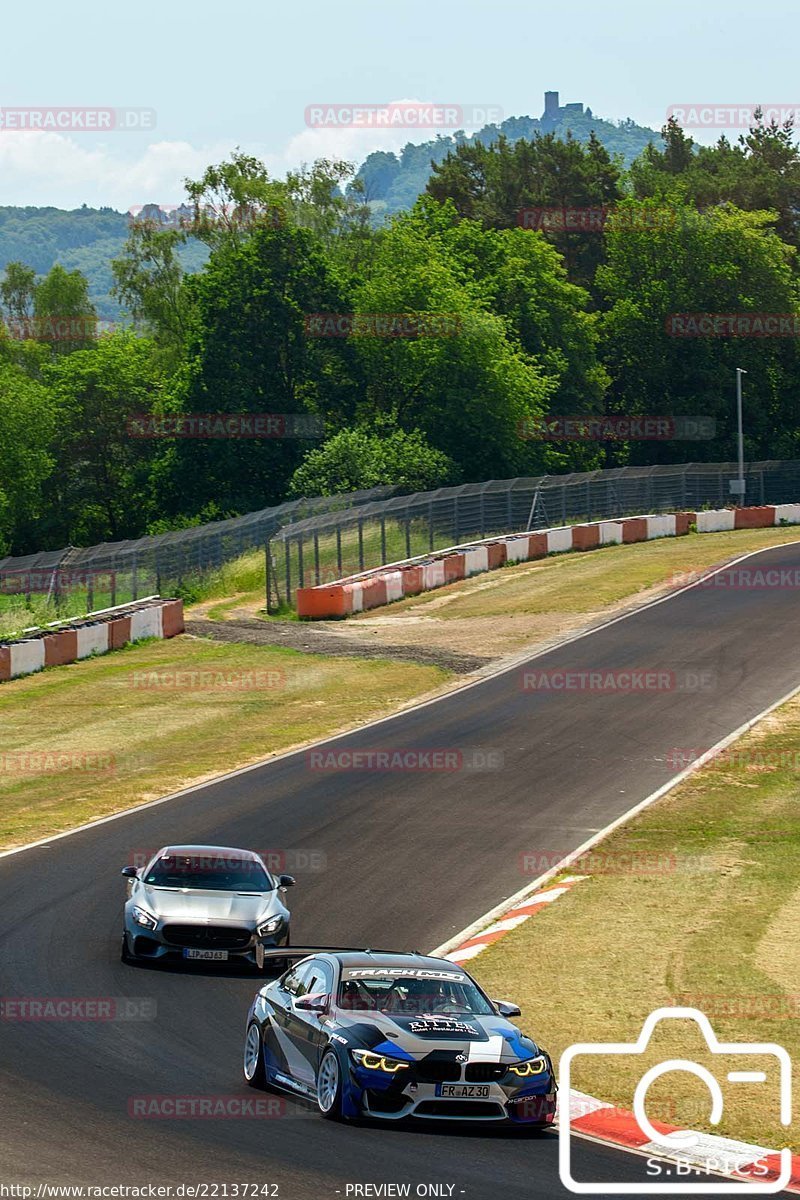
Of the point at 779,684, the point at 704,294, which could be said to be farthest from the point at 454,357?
the point at 779,684

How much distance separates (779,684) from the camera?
38344 mm

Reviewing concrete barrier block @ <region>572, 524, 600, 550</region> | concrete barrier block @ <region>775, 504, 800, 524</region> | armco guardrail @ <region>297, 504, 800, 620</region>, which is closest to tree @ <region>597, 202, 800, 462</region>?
concrete barrier block @ <region>775, 504, 800, 524</region>

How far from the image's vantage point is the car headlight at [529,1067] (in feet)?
42.5

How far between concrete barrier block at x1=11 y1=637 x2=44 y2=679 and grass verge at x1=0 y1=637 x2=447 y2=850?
302mm

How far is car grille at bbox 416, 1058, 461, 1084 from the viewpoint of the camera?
12.8 metres

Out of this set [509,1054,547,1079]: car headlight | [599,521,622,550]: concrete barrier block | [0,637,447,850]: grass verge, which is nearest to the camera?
[509,1054,547,1079]: car headlight

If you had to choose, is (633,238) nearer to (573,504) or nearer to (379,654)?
(573,504)

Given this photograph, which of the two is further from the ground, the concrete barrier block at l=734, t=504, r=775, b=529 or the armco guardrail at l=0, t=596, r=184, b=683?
the concrete barrier block at l=734, t=504, r=775, b=529

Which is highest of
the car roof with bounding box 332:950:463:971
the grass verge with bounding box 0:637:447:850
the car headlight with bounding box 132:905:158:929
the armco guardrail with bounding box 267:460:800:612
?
the armco guardrail with bounding box 267:460:800:612

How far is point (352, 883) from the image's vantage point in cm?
2272

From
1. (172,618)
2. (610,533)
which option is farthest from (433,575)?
→ (610,533)

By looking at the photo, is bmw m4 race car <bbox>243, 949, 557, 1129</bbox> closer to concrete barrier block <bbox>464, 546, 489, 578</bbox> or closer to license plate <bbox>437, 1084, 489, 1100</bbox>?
license plate <bbox>437, 1084, 489, 1100</bbox>

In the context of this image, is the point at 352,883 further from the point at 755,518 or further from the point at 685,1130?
the point at 755,518

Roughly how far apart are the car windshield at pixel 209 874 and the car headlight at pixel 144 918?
71 cm
